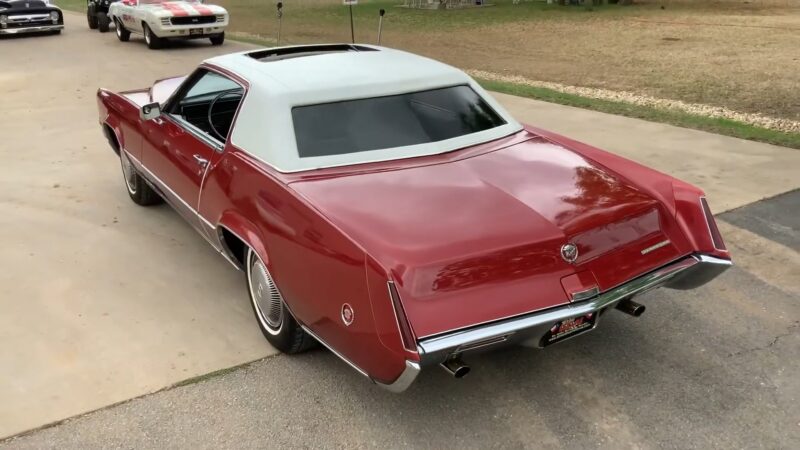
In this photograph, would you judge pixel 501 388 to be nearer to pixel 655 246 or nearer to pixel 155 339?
pixel 655 246

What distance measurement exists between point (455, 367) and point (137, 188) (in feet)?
12.4

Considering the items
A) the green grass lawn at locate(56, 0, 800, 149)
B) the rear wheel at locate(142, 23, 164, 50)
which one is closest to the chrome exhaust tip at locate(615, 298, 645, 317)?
the green grass lawn at locate(56, 0, 800, 149)

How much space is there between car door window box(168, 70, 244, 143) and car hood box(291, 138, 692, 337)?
1.41 m

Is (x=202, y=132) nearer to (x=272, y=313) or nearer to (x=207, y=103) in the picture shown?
(x=207, y=103)

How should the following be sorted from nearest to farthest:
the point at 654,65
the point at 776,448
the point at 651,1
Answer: the point at 776,448 → the point at 654,65 → the point at 651,1

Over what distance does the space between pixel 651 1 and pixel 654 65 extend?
59.6 ft

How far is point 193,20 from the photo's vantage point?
15.1 metres

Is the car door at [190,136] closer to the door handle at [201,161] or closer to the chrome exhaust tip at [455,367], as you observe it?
the door handle at [201,161]

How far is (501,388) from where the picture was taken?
3139mm

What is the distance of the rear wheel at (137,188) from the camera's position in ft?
17.7

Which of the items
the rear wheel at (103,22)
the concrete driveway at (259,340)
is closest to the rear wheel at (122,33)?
the rear wheel at (103,22)

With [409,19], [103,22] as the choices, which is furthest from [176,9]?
[409,19]

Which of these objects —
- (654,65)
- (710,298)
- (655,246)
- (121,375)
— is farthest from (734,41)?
(121,375)

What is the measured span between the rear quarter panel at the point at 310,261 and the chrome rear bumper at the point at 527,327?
4.1 inches
